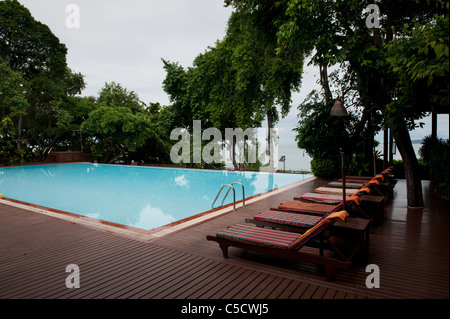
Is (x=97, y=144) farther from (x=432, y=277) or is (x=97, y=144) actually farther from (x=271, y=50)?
(x=432, y=277)

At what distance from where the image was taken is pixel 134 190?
402 inches

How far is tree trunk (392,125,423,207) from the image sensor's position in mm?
5750

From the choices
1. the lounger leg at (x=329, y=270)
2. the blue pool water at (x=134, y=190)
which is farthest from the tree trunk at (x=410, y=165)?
the blue pool water at (x=134, y=190)

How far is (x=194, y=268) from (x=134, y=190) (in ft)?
25.0

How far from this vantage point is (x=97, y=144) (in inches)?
747

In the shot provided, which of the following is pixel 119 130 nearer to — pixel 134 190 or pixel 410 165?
pixel 134 190

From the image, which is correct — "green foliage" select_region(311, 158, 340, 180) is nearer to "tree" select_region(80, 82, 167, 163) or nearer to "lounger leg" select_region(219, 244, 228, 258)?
"lounger leg" select_region(219, 244, 228, 258)

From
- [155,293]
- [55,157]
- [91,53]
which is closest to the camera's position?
[155,293]

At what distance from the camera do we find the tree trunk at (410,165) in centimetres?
575

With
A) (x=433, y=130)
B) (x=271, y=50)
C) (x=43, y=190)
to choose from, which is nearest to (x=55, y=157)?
(x=43, y=190)

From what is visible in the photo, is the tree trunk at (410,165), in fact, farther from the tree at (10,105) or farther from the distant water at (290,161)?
the tree at (10,105)

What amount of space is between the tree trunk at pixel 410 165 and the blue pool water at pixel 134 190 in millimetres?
4277

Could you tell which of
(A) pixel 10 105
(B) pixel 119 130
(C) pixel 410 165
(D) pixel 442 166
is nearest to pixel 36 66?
(A) pixel 10 105

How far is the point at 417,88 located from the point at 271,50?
7742mm
